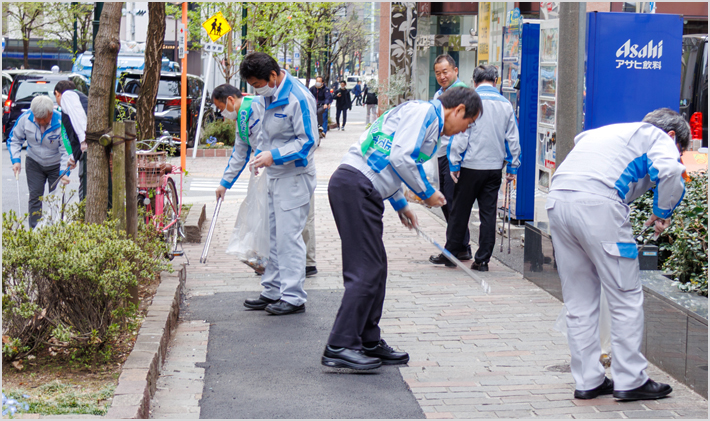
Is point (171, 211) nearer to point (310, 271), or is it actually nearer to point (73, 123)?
point (310, 271)

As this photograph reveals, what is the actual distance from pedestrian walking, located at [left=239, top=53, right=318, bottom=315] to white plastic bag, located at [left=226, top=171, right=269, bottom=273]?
0.26 metres

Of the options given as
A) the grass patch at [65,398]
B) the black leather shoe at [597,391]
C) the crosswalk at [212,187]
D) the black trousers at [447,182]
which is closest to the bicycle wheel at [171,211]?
the black trousers at [447,182]

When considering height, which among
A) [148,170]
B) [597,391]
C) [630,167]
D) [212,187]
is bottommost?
[212,187]

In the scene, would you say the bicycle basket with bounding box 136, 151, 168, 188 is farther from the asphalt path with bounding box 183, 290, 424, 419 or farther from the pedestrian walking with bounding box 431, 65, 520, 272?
the pedestrian walking with bounding box 431, 65, 520, 272

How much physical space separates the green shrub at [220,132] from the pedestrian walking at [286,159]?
1548 cm

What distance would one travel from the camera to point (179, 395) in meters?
4.29

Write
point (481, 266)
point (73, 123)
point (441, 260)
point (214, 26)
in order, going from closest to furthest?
point (481, 266)
point (441, 260)
point (73, 123)
point (214, 26)

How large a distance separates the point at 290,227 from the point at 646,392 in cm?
267

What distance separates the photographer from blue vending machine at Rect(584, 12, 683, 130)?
6887mm

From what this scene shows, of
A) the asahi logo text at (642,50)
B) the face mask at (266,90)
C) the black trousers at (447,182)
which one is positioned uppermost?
the asahi logo text at (642,50)

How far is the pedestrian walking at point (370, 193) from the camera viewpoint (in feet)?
14.9

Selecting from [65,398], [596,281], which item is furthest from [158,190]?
[596,281]

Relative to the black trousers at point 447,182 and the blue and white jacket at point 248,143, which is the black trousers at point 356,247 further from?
the black trousers at point 447,182

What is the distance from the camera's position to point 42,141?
916 centimetres
